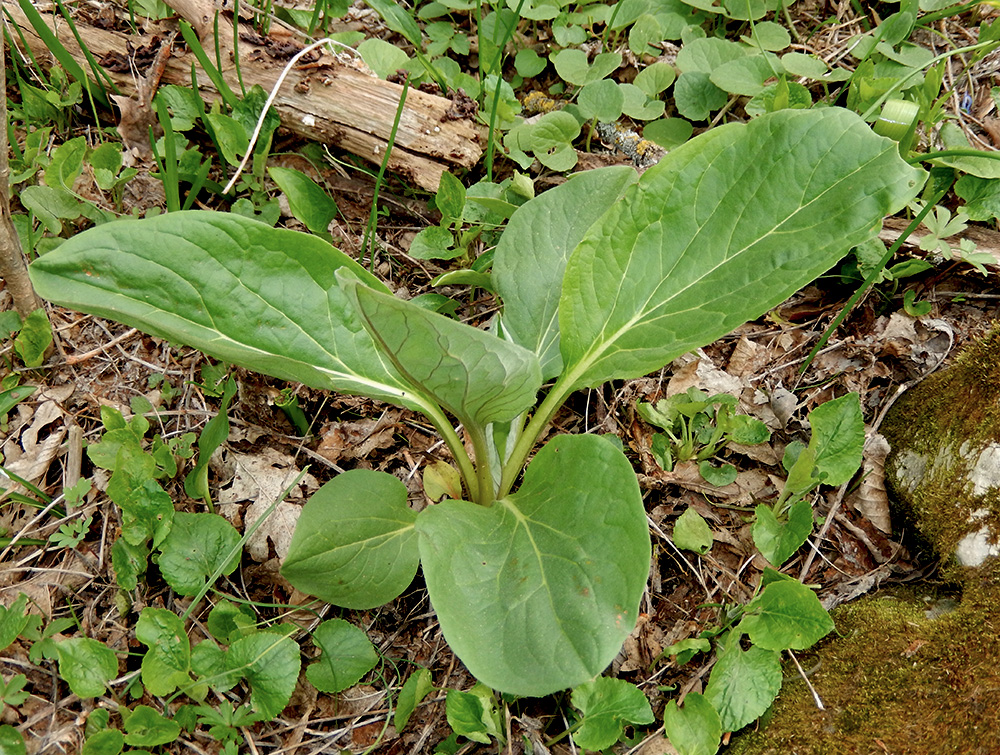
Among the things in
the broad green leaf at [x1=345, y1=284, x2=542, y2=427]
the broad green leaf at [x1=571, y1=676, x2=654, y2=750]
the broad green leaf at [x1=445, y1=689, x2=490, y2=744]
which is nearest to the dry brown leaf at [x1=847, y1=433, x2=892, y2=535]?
the broad green leaf at [x1=571, y1=676, x2=654, y2=750]

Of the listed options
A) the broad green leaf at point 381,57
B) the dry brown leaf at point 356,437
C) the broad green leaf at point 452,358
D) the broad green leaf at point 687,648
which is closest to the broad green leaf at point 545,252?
the broad green leaf at point 452,358

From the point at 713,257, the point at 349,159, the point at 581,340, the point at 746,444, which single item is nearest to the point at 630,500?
the point at 581,340

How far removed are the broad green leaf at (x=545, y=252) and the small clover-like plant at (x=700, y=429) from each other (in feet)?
1.52

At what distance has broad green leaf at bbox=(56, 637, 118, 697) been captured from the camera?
1.84 metres

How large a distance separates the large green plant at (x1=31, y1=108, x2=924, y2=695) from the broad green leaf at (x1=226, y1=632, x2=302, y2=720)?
0.69 feet

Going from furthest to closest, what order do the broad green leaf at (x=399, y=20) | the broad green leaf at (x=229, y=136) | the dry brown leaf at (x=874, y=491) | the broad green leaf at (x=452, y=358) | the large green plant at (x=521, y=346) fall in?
1. the broad green leaf at (x=399, y=20)
2. the broad green leaf at (x=229, y=136)
3. the dry brown leaf at (x=874, y=491)
4. the large green plant at (x=521, y=346)
5. the broad green leaf at (x=452, y=358)

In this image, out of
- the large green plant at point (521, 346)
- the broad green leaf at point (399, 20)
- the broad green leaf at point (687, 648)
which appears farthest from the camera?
the broad green leaf at point (399, 20)

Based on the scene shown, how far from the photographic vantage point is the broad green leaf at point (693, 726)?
1.74 metres

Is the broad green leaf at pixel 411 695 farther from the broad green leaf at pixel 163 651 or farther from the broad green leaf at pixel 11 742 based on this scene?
the broad green leaf at pixel 11 742

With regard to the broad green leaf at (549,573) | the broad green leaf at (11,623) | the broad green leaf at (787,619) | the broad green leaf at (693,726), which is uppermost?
the broad green leaf at (549,573)

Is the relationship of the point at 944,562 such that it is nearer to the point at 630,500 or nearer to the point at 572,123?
the point at 630,500

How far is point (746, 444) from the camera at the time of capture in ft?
7.45

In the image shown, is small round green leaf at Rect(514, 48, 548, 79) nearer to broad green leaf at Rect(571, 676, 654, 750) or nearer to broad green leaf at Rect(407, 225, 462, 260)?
broad green leaf at Rect(407, 225, 462, 260)

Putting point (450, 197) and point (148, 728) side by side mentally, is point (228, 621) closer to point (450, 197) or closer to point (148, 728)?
point (148, 728)
